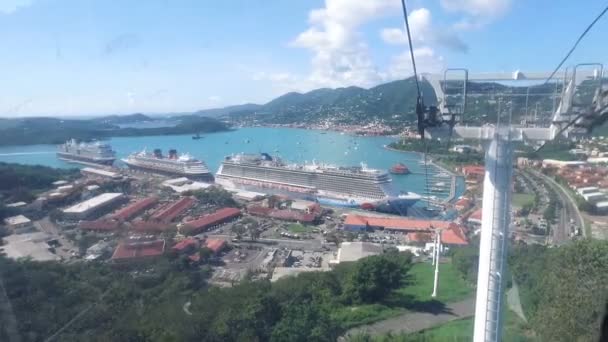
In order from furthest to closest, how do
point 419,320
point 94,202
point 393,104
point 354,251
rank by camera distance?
point 393,104 → point 94,202 → point 354,251 → point 419,320

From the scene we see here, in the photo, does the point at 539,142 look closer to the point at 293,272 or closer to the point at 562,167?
the point at 293,272

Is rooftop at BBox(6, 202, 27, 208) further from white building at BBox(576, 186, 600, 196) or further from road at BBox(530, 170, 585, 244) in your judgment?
white building at BBox(576, 186, 600, 196)

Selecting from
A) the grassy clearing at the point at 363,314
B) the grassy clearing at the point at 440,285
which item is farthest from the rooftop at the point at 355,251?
the grassy clearing at the point at 363,314

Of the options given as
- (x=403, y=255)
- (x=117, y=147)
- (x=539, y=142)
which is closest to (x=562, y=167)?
(x=403, y=255)

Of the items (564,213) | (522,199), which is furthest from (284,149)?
(564,213)

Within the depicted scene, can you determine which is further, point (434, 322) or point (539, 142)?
point (434, 322)

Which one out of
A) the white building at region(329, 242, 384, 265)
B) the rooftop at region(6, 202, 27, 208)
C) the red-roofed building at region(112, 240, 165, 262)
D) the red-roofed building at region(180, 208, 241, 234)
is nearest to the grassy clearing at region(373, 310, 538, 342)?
the white building at region(329, 242, 384, 265)

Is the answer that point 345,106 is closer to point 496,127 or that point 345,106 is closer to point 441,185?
point 441,185

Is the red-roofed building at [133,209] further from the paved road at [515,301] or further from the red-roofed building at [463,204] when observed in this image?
the red-roofed building at [463,204]
